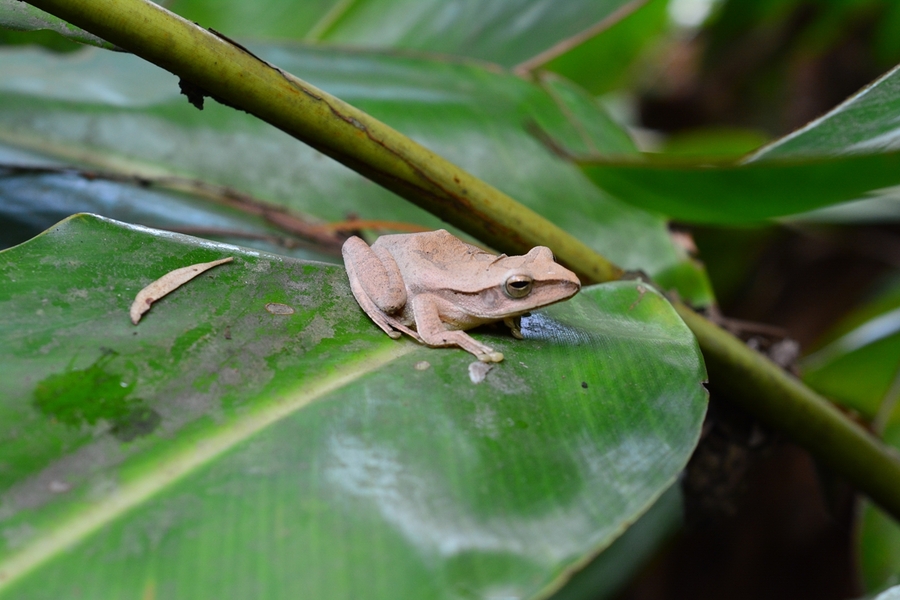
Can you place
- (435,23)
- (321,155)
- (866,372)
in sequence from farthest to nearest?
(435,23) < (866,372) < (321,155)

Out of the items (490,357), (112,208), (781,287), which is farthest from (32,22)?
(781,287)

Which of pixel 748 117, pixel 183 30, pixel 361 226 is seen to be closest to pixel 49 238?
pixel 183 30

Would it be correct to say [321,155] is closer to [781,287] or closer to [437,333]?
[437,333]

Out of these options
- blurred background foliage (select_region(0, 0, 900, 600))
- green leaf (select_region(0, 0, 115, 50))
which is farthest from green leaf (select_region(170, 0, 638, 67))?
green leaf (select_region(0, 0, 115, 50))

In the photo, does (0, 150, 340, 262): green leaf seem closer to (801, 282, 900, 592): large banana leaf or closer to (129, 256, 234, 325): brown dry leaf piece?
(129, 256, 234, 325): brown dry leaf piece

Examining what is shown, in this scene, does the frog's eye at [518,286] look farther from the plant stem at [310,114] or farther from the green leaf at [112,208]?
the green leaf at [112,208]

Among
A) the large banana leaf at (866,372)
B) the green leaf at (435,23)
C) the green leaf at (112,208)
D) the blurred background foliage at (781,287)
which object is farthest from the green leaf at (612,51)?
the green leaf at (112,208)

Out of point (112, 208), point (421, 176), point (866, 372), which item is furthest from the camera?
point (866, 372)

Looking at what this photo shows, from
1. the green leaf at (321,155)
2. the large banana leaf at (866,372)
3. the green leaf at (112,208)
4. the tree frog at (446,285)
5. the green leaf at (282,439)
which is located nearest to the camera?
the green leaf at (282,439)
